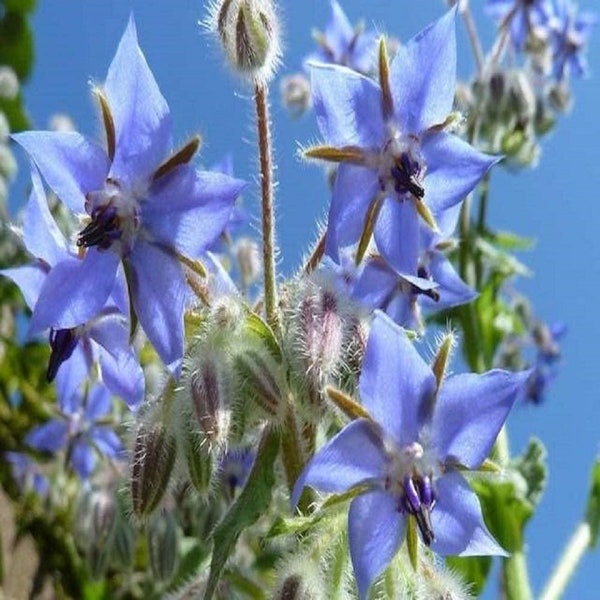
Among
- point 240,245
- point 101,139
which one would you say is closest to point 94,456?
point 240,245

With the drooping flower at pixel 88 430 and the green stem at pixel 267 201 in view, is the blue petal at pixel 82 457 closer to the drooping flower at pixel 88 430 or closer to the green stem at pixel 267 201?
the drooping flower at pixel 88 430

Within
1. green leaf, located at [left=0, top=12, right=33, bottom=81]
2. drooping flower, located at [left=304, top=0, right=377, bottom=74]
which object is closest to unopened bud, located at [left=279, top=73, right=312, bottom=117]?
drooping flower, located at [left=304, top=0, right=377, bottom=74]

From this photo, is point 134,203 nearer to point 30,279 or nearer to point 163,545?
point 30,279

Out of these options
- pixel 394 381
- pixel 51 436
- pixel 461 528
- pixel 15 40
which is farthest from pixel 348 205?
pixel 15 40

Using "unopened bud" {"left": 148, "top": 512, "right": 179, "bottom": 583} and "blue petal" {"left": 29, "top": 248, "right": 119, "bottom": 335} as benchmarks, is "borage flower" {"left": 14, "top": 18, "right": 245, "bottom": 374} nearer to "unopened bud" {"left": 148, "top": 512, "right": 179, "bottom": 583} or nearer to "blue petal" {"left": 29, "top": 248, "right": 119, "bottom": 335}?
"blue petal" {"left": 29, "top": 248, "right": 119, "bottom": 335}

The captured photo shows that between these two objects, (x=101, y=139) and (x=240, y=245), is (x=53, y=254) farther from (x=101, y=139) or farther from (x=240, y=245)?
(x=240, y=245)
